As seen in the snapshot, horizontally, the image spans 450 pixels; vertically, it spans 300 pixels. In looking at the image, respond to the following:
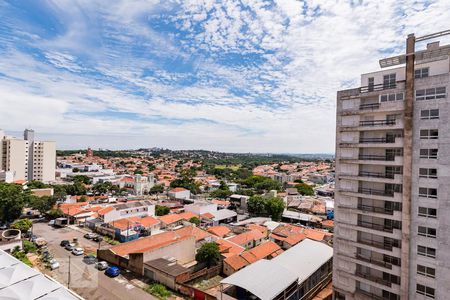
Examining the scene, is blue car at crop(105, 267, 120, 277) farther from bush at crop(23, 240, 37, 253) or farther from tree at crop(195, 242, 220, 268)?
bush at crop(23, 240, 37, 253)

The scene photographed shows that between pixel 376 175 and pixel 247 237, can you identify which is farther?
pixel 247 237

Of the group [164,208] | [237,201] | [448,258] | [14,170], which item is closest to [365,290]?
[448,258]

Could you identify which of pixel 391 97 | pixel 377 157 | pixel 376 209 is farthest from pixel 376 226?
pixel 391 97

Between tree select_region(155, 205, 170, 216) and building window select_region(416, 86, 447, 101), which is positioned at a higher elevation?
building window select_region(416, 86, 447, 101)

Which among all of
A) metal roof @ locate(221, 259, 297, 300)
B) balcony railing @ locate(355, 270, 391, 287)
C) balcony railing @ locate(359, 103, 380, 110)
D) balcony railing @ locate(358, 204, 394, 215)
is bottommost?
metal roof @ locate(221, 259, 297, 300)

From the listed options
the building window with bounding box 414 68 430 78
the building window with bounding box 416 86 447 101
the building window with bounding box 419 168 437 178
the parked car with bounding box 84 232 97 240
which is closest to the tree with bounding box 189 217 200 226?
the parked car with bounding box 84 232 97 240

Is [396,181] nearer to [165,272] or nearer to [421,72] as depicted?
[421,72]

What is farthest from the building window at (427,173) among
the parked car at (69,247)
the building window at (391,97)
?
the parked car at (69,247)
